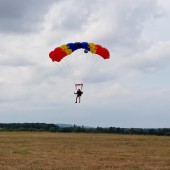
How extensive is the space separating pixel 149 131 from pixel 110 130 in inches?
712

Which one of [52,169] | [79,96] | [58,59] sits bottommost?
[52,169]

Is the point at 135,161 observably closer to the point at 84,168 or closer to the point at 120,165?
the point at 120,165

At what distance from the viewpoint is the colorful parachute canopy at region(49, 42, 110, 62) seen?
3195 cm

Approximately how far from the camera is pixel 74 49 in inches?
1289

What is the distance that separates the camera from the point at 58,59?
31.9m

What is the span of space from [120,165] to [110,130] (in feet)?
322

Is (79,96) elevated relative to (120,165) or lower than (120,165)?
elevated

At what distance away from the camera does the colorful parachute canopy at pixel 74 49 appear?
3195 centimetres

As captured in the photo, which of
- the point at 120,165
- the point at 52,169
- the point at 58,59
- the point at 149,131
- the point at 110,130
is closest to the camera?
the point at 52,169

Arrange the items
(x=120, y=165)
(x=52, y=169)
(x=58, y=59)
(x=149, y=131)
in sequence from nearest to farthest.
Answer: (x=52, y=169) → (x=120, y=165) → (x=58, y=59) → (x=149, y=131)

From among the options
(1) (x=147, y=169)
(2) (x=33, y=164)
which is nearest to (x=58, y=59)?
(2) (x=33, y=164)

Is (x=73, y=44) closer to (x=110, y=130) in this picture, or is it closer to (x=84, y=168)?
(x=84, y=168)

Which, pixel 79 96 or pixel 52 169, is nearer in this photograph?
pixel 52 169

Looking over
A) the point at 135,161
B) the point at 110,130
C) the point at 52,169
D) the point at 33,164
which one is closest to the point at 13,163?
the point at 33,164
